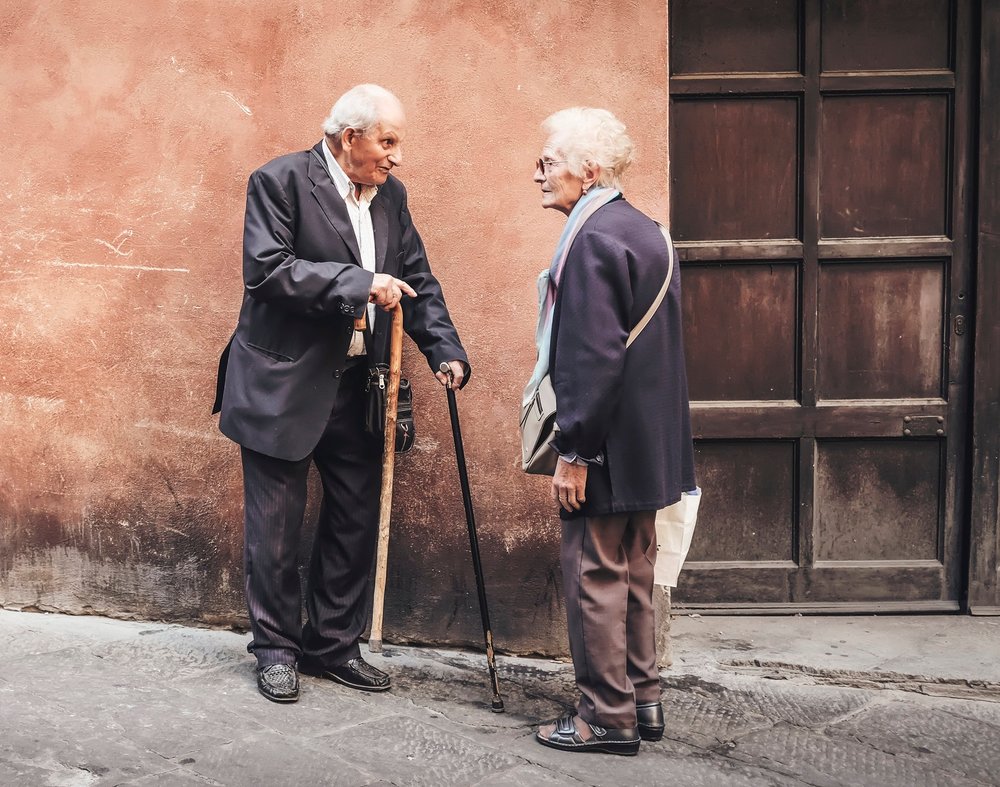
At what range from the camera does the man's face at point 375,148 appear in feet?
11.9

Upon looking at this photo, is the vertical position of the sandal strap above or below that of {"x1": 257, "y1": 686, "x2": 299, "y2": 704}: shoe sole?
below

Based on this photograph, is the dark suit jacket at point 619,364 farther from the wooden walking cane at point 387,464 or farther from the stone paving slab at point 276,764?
the stone paving slab at point 276,764

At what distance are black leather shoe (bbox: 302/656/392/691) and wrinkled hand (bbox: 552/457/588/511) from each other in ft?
3.14

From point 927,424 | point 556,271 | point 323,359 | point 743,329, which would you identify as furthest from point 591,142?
point 927,424

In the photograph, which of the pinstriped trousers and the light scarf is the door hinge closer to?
the light scarf

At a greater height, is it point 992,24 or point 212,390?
point 992,24

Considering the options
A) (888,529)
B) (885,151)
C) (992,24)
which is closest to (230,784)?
(888,529)

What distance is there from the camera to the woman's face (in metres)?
3.37

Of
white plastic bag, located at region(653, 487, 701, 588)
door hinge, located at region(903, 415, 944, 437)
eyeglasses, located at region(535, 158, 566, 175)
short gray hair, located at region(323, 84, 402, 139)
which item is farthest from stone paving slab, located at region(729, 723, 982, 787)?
short gray hair, located at region(323, 84, 402, 139)

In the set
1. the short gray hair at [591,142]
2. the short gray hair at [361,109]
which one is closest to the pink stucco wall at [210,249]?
the short gray hair at [361,109]

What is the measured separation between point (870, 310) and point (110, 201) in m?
2.76

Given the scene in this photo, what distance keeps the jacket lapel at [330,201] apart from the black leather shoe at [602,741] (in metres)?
1.52

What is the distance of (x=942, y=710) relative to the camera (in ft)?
12.5

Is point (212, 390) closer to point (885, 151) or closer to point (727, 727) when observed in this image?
point (727, 727)
